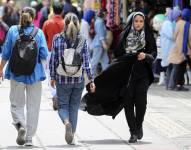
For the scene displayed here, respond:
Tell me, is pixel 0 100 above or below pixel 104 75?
below

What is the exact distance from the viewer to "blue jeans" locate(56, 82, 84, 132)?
1035 centimetres

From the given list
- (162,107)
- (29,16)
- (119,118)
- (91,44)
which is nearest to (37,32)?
(29,16)

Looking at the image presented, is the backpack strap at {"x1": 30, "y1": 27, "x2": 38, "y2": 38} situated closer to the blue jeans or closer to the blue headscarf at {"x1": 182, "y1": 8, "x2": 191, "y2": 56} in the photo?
the blue jeans

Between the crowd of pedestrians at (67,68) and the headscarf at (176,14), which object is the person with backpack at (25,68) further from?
the headscarf at (176,14)

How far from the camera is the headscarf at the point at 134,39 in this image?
1065 cm

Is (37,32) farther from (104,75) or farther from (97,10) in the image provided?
(97,10)

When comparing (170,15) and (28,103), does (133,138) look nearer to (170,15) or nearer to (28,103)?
(28,103)

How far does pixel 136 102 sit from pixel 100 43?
9404mm

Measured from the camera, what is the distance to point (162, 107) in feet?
48.5

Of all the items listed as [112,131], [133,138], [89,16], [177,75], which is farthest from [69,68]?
[89,16]

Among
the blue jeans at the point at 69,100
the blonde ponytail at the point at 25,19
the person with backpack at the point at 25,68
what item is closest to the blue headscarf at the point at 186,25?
the blue jeans at the point at 69,100

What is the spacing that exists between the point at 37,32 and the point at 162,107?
507 centimetres

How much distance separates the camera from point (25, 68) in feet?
32.9

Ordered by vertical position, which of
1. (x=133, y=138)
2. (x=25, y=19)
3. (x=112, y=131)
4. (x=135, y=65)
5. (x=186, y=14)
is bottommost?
(x=112, y=131)
